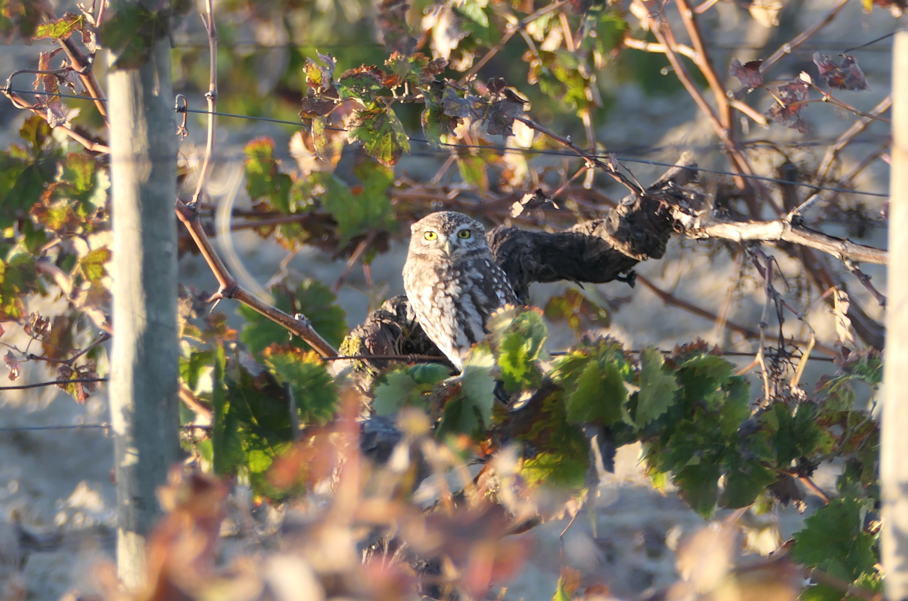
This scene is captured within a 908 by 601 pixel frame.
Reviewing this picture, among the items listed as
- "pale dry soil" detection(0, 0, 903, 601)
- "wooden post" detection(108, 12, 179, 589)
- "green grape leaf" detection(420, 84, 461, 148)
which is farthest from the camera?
"pale dry soil" detection(0, 0, 903, 601)

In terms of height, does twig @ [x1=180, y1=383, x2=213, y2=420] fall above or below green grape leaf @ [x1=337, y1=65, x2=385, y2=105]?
below

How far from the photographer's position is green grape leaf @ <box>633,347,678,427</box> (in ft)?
3.97

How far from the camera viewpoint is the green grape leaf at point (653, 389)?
121cm

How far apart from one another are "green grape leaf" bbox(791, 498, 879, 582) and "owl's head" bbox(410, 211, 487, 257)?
1016mm

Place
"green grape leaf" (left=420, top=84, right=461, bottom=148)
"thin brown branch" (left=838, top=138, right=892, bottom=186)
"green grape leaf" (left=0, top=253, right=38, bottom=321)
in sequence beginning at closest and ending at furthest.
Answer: "green grape leaf" (left=420, top=84, right=461, bottom=148) → "green grape leaf" (left=0, top=253, right=38, bottom=321) → "thin brown branch" (left=838, top=138, right=892, bottom=186)

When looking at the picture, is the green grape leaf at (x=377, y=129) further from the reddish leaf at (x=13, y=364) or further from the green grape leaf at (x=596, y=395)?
the reddish leaf at (x=13, y=364)

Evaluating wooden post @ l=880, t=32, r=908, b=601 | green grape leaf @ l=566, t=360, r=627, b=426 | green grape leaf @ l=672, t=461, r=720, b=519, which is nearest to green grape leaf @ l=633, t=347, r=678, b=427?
green grape leaf @ l=566, t=360, r=627, b=426

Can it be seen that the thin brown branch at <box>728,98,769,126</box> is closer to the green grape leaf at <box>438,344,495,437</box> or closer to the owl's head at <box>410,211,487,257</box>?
the owl's head at <box>410,211,487,257</box>

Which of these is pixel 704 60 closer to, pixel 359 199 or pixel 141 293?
pixel 359 199

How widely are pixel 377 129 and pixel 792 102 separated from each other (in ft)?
3.05

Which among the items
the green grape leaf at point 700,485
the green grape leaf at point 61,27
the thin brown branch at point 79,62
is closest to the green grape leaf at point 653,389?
the green grape leaf at point 700,485

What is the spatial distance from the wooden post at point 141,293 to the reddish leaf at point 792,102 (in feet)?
4.26

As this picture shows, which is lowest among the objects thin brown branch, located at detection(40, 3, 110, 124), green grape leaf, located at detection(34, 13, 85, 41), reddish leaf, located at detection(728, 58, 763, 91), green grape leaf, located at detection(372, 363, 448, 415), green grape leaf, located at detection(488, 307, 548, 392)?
green grape leaf, located at detection(372, 363, 448, 415)

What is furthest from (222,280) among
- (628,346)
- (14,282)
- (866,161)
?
(628,346)
